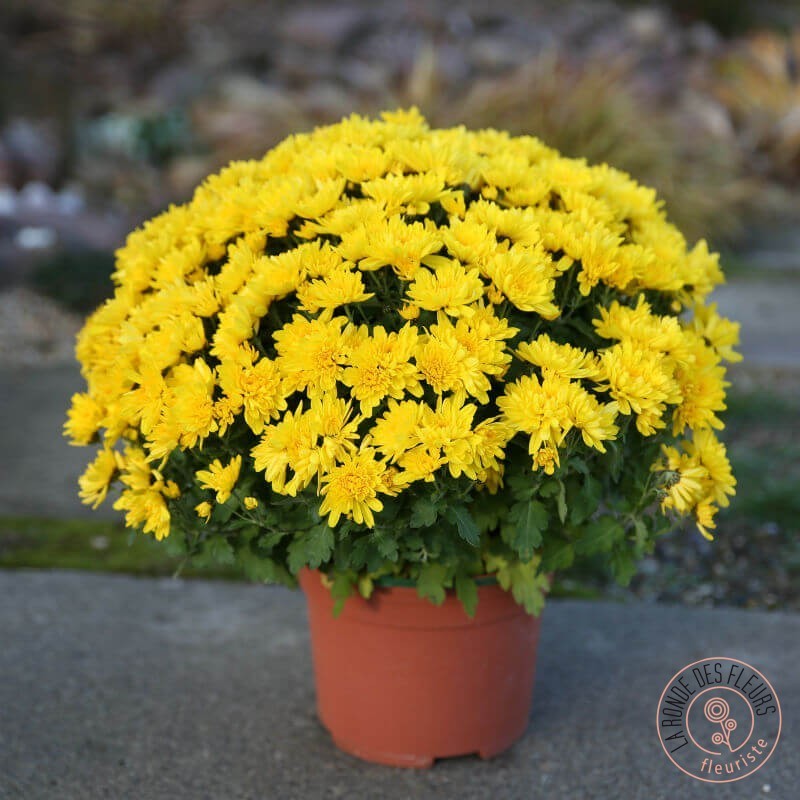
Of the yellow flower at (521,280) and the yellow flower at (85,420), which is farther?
the yellow flower at (85,420)

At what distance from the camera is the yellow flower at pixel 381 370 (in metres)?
1.82

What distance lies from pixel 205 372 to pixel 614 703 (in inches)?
55.6

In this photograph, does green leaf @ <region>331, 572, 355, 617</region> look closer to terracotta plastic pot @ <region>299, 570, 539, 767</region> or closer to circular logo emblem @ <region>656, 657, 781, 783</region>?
terracotta plastic pot @ <region>299, 570, 539, 767</region>

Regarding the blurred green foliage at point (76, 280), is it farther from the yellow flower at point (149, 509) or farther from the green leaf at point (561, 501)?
the green leaf at point (561, 501)

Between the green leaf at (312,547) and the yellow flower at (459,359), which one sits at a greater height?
the yellow flower at (459,359)

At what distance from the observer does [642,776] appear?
2.32 m

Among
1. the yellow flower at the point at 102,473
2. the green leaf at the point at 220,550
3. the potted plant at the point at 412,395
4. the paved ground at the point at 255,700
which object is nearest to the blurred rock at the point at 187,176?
the paved ground at the point at 255,700

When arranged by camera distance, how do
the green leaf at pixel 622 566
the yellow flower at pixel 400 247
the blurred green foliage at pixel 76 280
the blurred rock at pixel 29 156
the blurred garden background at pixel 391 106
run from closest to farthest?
the yellow flower at pixel 400 247 → the green leaf at pixel 622 566 → the blurred garden background at pixel 391 106 → the blurred green foliage at pixel 76 280 → the blurred rock at pixel 29 156

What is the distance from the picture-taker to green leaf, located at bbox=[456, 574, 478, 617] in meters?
2.12

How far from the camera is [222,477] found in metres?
1.94

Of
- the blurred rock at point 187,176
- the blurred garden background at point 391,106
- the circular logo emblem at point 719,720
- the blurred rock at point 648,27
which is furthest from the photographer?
the blurred rock at point 648,27

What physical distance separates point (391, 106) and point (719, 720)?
19.0 feet

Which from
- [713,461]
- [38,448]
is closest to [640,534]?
[713,461]

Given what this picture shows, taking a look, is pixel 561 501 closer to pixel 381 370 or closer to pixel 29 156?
pixel 381 370
